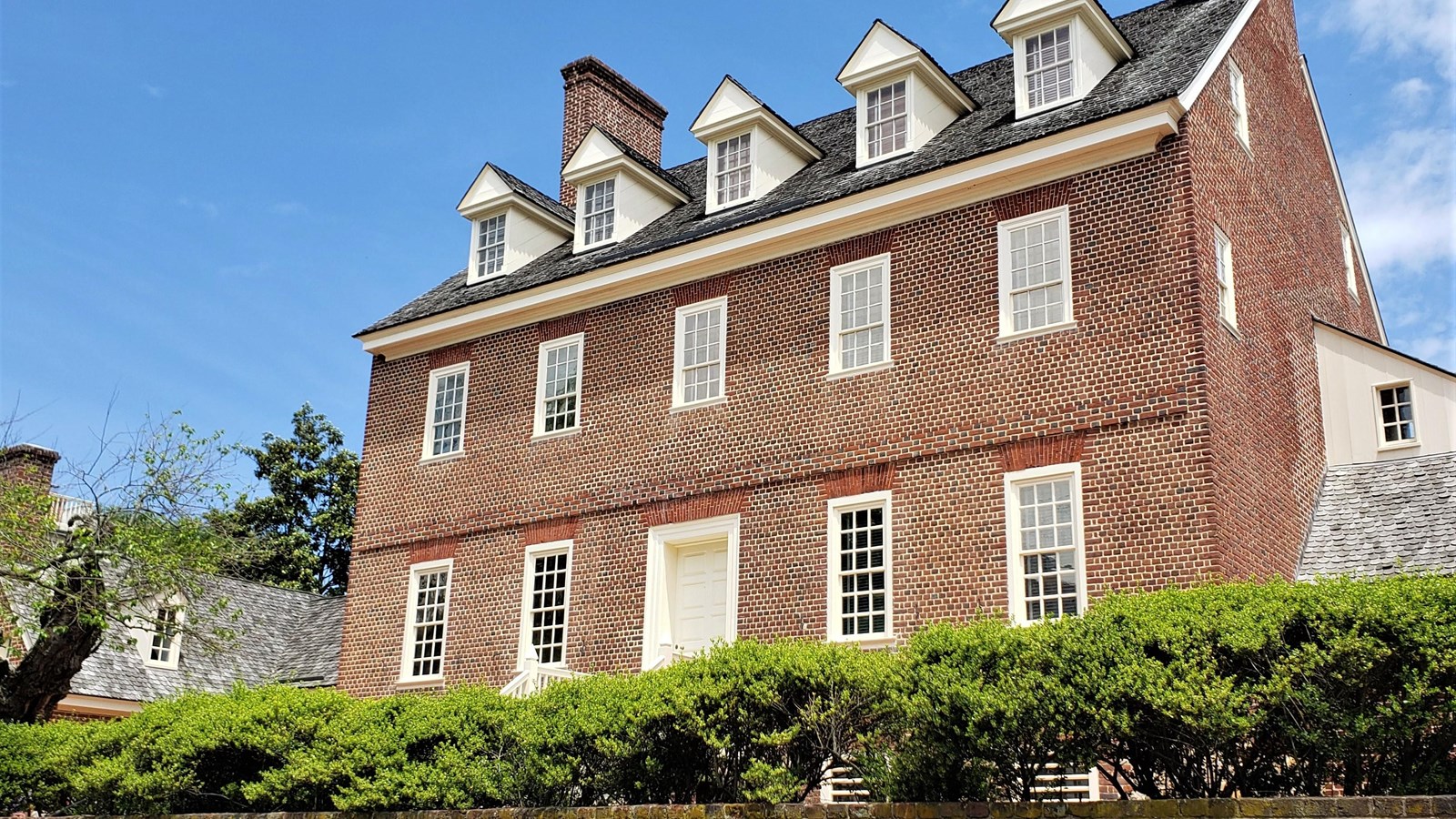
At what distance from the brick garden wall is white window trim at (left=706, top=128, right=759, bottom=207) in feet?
36.5

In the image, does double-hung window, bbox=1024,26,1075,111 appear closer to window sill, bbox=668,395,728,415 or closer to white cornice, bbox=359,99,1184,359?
white cornice, bbox=359,99,1184,359

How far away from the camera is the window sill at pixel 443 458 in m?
21.7

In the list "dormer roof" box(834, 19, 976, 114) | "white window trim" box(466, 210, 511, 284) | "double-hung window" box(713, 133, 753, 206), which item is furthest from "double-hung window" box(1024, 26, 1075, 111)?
"white window trim" box(466, 210, 511, 284)

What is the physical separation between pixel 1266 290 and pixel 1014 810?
10642 millimetres

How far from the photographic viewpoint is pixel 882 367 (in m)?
17.3

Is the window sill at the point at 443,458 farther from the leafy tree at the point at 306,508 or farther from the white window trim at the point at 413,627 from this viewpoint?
the leafy tree at the point at 306,508

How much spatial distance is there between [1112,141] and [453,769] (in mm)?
10253

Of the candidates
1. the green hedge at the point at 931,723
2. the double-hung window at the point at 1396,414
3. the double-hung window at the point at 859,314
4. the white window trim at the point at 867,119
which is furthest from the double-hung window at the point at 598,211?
the double-hung window at the point at 1396,414

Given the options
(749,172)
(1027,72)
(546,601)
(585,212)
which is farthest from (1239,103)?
(546,601)

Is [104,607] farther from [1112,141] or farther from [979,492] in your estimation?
[1112,141]

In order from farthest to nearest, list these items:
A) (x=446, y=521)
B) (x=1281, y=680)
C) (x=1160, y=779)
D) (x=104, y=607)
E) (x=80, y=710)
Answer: (x=80, y=710), (x=446, y=521), (x=104, y=607), (x=1160, y=779), (x=1281, y=680)

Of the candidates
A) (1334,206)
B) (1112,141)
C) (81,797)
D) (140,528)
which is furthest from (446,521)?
(1334,206)

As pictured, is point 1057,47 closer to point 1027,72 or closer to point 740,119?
point 1027,72

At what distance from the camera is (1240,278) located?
16.8 meters
